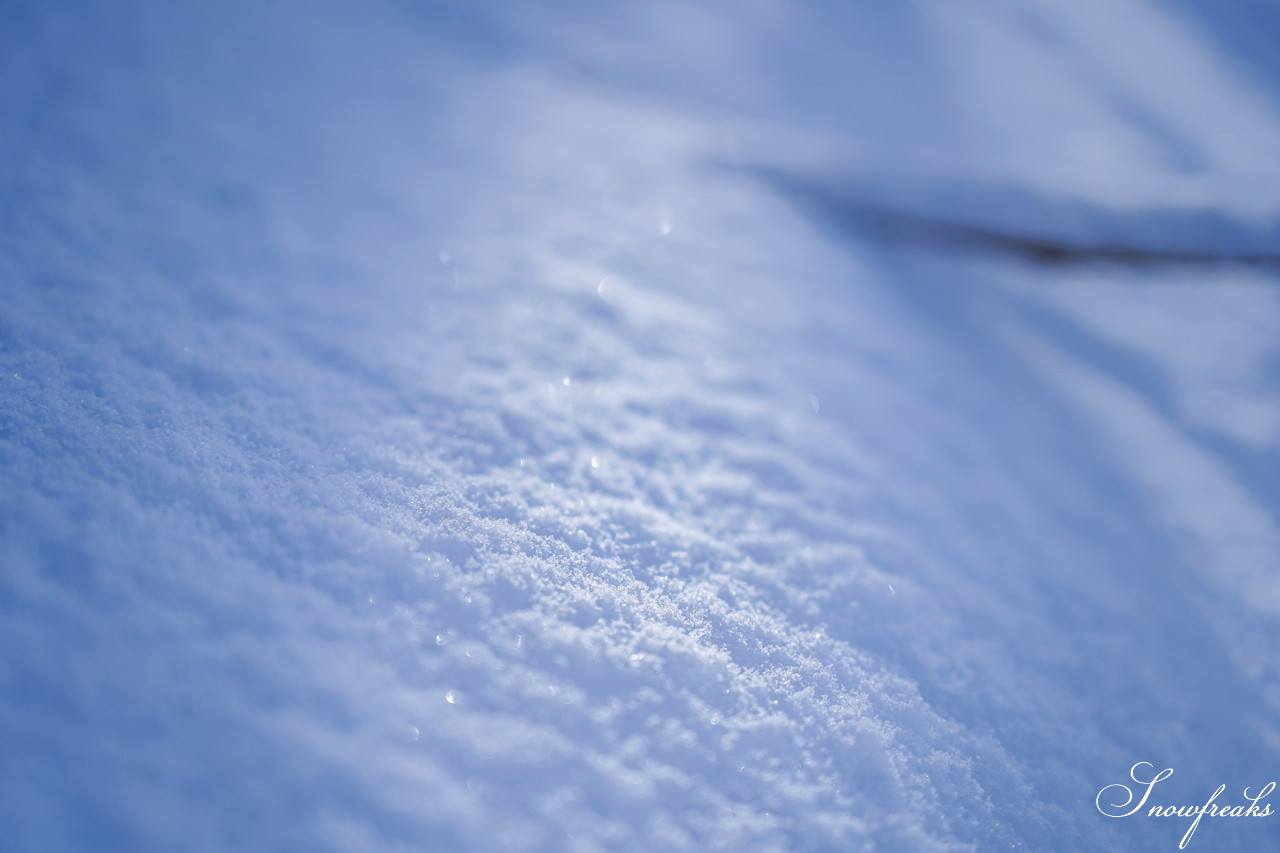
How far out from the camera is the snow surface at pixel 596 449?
1.00 feet

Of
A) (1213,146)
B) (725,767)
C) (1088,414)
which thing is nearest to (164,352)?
(725,767)

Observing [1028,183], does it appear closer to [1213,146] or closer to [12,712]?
[1213,146]

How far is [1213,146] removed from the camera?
70 centimetres

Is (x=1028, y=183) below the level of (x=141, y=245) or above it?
above

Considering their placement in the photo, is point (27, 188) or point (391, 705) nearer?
point (391, 705)

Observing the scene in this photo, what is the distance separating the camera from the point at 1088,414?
527 millimetres

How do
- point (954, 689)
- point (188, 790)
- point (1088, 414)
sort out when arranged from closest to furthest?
1. point (188, 790)
2. point (954, 689)
3. point (1088, 414)

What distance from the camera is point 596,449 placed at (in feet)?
1.39

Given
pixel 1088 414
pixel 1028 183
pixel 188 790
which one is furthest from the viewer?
pixel 1028 183

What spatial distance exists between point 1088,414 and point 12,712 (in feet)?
1.89

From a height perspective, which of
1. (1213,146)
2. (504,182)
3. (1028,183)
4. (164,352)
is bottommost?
(164,352)

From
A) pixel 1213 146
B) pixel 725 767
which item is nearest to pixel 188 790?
pixel 725 767

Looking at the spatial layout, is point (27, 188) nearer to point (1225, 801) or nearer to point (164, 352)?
point (164, 352)

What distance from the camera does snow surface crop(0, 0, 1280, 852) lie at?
1.00 ft
